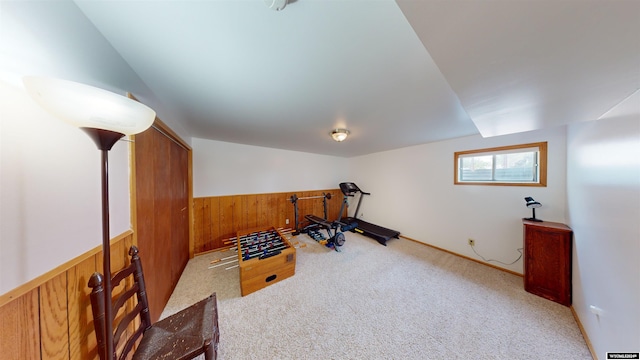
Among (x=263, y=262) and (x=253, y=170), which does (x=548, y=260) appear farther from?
(x=253, y=170)

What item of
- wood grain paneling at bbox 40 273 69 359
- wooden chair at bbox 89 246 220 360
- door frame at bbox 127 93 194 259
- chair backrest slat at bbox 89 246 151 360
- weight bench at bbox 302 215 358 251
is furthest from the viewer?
weight bench at bbox 302 215 358 251

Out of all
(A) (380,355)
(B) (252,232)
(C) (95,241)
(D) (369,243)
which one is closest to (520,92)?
(A) (380,355)

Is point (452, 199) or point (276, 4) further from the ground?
point (276, 4)

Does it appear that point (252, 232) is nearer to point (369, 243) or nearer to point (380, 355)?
point (369, 243)

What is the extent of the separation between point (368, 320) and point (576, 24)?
2231mm

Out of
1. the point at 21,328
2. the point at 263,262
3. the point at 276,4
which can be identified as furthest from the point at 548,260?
the point at 21,328

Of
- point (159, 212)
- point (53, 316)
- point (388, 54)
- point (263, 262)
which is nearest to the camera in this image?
point (53, 316)

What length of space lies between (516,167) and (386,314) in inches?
111

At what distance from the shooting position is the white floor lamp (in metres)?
0.50

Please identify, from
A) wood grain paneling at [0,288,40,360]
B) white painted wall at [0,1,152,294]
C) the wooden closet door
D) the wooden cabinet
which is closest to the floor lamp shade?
white painted wall at [0,1,152,294]

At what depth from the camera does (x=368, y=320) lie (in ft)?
5.38

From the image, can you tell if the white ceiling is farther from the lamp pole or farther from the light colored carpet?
the light colored carpet

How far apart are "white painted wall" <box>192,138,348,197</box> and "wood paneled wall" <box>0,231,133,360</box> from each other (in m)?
2.37

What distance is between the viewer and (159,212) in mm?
1639
